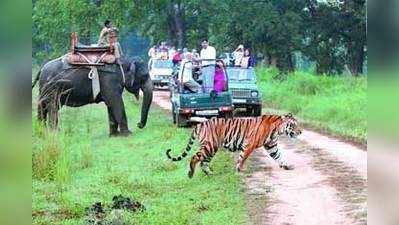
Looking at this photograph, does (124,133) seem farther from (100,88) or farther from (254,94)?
(254,94)

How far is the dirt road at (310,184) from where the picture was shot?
161 inches

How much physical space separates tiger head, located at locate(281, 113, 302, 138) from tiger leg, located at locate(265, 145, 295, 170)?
0.09 meters

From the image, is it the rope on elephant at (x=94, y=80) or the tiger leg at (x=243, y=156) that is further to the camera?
the rope on elephant at (x=94, y=80)

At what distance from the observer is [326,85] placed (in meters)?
4.35

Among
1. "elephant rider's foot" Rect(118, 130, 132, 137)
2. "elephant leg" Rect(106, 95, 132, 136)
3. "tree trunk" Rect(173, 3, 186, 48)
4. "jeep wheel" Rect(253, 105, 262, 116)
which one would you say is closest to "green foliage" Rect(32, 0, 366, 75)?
"tree trunk" Rect(173, 3, 186, 48)

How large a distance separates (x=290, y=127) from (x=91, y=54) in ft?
3.35

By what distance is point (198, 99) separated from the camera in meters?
4.37

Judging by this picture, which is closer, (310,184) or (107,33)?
(310,184)

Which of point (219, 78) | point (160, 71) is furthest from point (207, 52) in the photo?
point (160, 71)

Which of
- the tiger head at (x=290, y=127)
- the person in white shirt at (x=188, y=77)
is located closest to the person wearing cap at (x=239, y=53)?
the person in white shirt at (x=188, y=77)

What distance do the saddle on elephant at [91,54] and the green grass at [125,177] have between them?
236 millimetres

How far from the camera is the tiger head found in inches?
171

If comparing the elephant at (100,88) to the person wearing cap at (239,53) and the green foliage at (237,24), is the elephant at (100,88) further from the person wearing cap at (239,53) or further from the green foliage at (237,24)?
the person wearing cap at (239,53)
